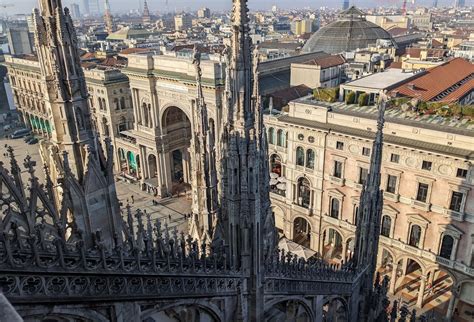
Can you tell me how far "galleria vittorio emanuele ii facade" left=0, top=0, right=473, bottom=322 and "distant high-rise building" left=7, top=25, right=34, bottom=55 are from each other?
9999 cm

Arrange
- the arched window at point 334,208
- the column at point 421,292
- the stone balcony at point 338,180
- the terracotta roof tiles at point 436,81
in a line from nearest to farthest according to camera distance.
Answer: the column at point 421,292 < the stone balcony at point 338,180 < the arched window at point 334,208 < the terracotta roof tiles at point 436,81

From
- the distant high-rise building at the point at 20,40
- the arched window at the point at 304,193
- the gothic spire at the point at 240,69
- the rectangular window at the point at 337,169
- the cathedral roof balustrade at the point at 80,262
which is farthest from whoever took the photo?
the distant high-rise building at the point at 20,40

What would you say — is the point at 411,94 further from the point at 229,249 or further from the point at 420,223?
the point at 229,249

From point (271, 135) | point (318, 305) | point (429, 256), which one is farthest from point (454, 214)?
point (271, 135)

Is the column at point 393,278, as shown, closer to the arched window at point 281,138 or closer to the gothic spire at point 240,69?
the arched window at point 281,138

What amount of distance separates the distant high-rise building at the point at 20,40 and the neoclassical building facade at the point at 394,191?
354 feet

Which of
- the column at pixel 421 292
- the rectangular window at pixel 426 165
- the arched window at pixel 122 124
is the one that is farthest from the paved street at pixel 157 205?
the rectangular window at pixel 426 165

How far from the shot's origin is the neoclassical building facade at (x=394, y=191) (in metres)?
30.7

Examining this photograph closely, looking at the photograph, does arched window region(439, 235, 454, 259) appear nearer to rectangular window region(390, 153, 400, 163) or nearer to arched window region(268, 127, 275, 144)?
rectangular window region(390, 153, 400, 163)

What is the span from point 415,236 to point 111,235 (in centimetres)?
2861

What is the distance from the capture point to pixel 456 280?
31922 millimetres

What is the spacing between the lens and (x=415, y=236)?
33812 mm

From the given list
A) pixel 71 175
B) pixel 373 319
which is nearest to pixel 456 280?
pixel 373 319

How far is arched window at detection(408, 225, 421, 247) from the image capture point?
33.5 meters
